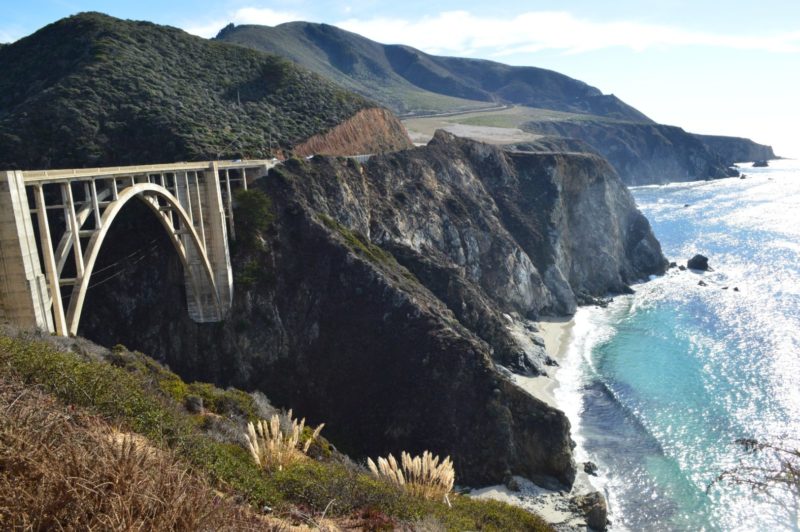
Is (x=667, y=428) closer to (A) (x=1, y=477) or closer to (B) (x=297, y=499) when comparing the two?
(B) (x=297, y=499)

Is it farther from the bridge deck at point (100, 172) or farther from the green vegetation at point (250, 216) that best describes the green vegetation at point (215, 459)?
the green vegetation at point (250, 216)

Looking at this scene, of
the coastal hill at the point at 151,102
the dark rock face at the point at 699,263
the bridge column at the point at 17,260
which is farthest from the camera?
the dark rock face at the point at 699,263

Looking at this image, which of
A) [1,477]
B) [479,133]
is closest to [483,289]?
[1,477]

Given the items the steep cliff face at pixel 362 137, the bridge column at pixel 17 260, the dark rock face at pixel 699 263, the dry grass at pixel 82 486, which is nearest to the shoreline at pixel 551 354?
the steep cliff face at pixel 362 137

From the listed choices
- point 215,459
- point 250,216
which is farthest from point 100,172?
point 250,216

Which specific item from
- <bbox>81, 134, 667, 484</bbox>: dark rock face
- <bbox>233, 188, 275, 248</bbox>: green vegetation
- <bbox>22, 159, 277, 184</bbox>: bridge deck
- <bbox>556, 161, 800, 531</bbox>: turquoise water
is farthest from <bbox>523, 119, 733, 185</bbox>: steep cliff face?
<bbox>22, 159, 277, 184</bbox>: bridge deck

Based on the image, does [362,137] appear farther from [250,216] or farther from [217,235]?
[217,235]
